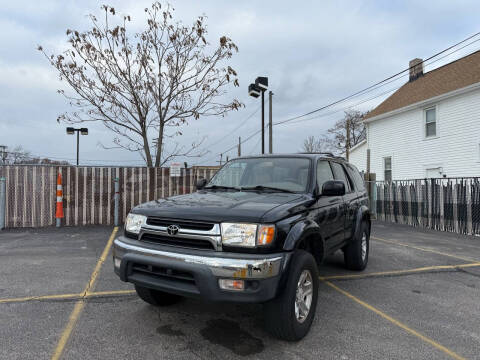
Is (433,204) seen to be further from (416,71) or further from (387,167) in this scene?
(416,71)

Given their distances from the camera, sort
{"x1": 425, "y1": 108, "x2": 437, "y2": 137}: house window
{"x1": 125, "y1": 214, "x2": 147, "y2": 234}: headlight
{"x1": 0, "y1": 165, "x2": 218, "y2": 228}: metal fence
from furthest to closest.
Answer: {"x1": 425, "y1": 108, "x2": 437, "y2": 137}: house window < {"x1": 0, "y1": 165, "x2": 218, "y2": 228}: metal fence < {"x1": 125, "y1": 214, "x2": 147, "y2": 234}: headlight

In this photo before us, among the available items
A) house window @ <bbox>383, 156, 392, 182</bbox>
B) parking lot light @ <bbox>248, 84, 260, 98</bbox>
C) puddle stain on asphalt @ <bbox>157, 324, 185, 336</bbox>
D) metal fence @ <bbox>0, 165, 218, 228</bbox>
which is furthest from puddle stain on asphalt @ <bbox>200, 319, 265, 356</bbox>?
house window @ <bbox>383, 156, 392, 182</bbox>

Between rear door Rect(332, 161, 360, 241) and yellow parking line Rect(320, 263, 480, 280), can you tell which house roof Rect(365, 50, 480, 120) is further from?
rear door Rect(332, 161, 360, 241)

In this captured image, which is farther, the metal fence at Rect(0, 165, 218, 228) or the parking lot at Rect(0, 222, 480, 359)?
the metal fence at Rect(0, 165, 218, 228)

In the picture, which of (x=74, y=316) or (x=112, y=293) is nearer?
→ (x=74, y=316)

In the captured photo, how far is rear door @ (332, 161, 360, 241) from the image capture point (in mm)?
4582

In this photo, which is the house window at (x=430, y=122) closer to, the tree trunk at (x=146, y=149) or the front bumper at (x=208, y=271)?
the tree trunk at (x=146, y=149)

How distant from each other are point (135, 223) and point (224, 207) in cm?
95

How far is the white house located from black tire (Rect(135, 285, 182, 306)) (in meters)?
14.9

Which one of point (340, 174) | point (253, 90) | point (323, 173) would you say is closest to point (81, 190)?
point (253, 90)

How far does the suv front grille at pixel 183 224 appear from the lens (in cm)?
272

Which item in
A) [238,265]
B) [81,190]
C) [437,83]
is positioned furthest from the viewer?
[437,83]

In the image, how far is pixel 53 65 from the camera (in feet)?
31.6

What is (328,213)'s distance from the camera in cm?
379
